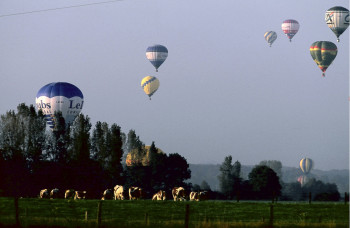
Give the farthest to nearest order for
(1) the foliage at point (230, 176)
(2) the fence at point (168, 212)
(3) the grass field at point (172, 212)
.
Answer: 1. (1) the foliage at point (230, 176)
2. (2) the fence at point (168, 212)
3. (3) the grass field at point (172, 212)

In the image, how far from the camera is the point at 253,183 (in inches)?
5965

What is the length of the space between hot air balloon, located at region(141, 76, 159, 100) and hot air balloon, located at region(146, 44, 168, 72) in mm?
7782

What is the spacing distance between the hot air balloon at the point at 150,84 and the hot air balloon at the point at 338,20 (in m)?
31.0

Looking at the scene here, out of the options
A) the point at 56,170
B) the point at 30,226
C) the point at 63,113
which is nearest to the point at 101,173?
the point at 56,170

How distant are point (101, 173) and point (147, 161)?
41150 mm

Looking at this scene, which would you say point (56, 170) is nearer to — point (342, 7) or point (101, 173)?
point (101, 173)

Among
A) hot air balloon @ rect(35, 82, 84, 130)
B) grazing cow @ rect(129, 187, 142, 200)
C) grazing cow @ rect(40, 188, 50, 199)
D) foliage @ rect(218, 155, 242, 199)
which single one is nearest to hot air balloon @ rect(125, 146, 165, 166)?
foliage @ rect(218, 155, 242, 199)

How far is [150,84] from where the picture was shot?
14812 centimetres

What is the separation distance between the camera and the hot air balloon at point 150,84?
147 m

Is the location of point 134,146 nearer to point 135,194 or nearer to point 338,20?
point 338,20

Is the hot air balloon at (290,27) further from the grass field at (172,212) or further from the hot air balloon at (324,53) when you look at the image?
the grass field at (172,212)

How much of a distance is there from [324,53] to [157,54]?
25454 millimetres

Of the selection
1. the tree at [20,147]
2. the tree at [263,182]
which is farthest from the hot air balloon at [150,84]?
the tree at [20,147]

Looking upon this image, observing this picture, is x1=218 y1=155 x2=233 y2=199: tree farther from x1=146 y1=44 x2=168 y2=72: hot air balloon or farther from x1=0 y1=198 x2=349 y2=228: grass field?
x1=0 y1=198 x2=349 y2=228: grass field
